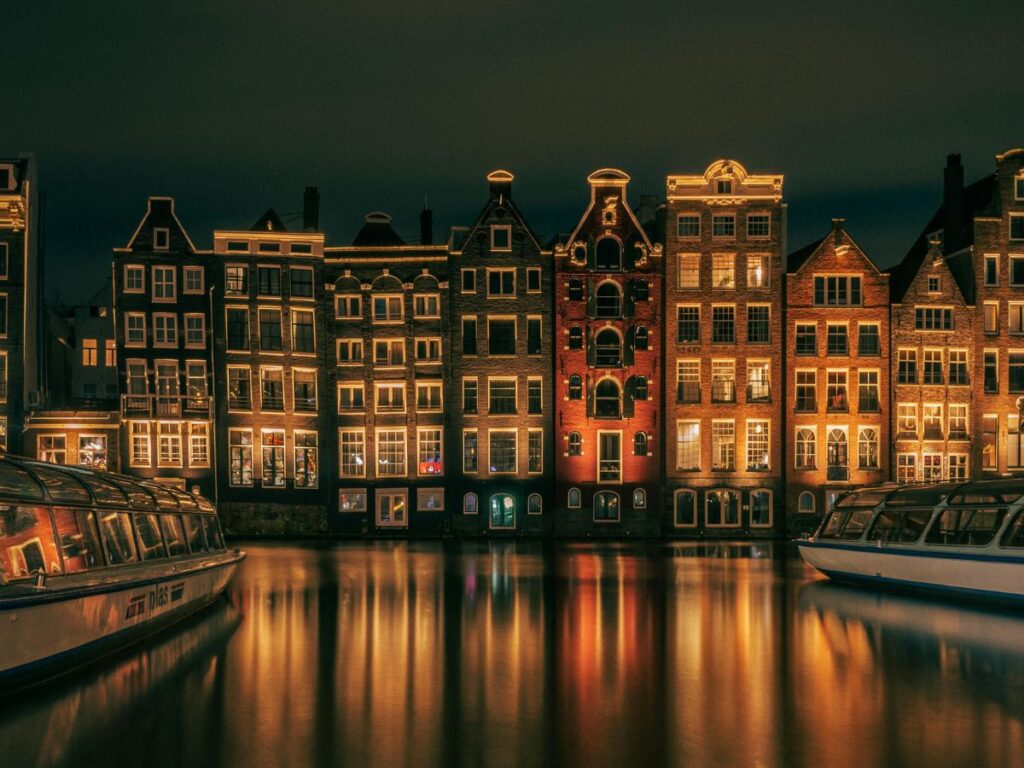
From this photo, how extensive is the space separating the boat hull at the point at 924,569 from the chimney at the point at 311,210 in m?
40.2

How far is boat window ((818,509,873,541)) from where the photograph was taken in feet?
104

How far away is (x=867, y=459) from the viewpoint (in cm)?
6141

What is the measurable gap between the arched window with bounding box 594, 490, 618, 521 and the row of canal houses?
0.13 m

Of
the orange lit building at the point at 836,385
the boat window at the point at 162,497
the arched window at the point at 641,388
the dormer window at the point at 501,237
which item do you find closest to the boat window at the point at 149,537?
the boat window at the point at 162,497

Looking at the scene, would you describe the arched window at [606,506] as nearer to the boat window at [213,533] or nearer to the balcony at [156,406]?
the balcony at [156,406]

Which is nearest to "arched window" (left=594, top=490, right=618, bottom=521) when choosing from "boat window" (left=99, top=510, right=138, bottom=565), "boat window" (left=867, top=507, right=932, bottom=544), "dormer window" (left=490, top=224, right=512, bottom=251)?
"dormer window" (left=490, top=224, right=512, bottom=251)

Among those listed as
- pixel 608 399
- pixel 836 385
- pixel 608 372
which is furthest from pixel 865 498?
pixel 836 385

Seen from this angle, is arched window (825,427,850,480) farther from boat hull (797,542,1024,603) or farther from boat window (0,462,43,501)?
boat window (0,462,43,501)

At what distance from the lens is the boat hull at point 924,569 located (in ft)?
81.4

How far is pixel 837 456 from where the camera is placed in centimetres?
6141

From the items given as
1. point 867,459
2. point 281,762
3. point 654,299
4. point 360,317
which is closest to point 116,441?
point 360,317

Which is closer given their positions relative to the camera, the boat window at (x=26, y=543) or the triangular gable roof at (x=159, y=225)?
the boat window at (x=26, y=543)

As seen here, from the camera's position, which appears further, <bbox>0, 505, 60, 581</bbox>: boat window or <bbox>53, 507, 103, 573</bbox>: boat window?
<bbox>53, 507, 103, 573</bbox>: boat window

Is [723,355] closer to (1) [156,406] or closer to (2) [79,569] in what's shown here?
(1) [156,406]
